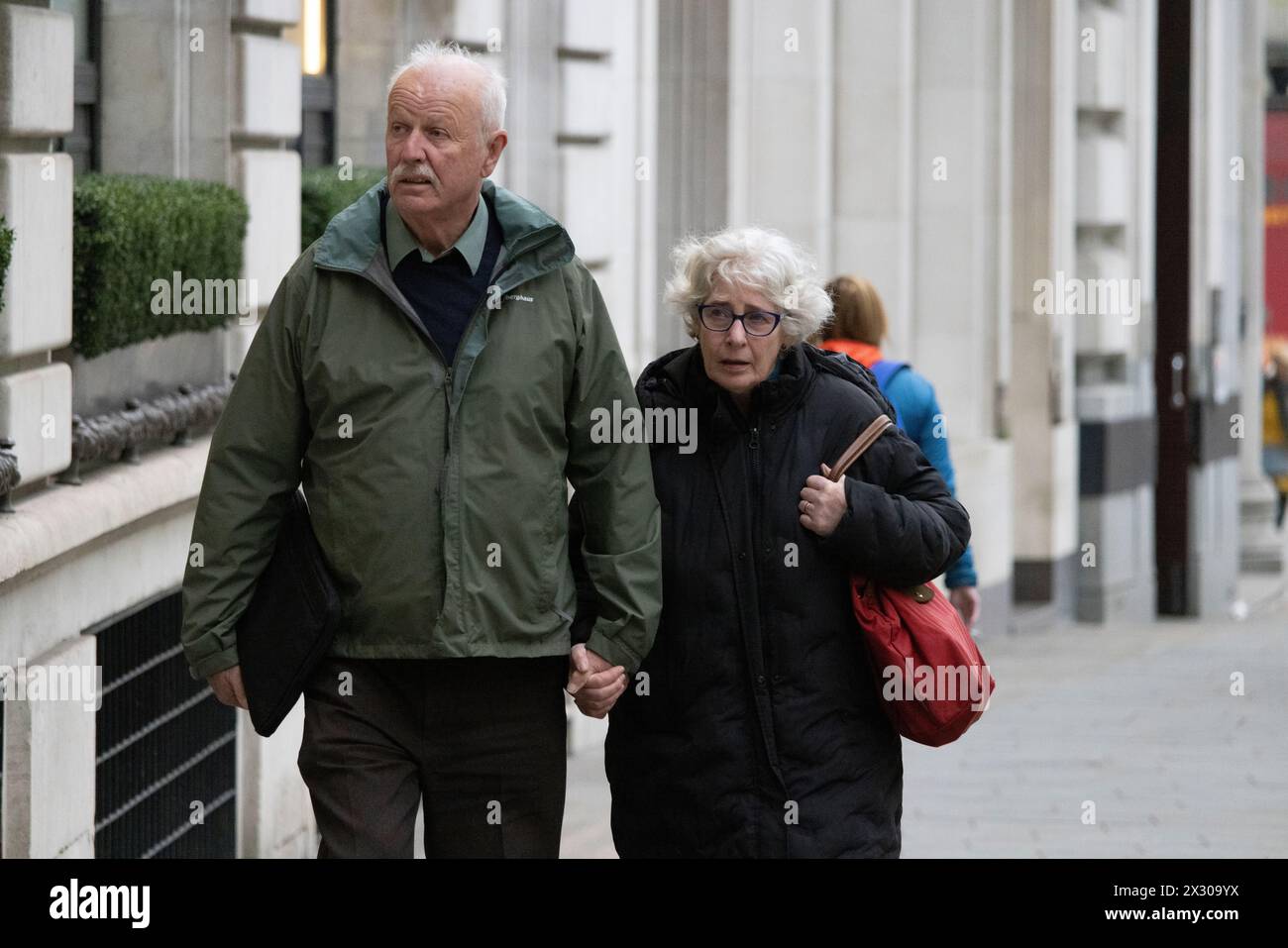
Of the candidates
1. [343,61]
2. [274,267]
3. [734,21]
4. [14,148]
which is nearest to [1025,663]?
[734,21]

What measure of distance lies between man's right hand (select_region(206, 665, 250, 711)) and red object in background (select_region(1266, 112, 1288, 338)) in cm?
3273

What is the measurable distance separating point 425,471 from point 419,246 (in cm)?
44

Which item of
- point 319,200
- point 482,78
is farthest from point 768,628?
point 319,200

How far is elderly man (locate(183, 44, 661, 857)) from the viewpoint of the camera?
179 inches

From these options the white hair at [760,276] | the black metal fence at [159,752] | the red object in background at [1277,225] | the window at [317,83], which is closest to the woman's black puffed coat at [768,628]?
the white hair at [760,276]

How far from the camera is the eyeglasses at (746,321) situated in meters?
4.71

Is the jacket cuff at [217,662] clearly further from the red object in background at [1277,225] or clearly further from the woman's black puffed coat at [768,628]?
the red object in background at [1277,225]

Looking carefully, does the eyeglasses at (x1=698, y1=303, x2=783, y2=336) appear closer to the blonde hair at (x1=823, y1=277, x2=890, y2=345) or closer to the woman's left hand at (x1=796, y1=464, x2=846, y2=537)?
the woman's left hand at (x1=796, y1=464, x2=846, y2=537)

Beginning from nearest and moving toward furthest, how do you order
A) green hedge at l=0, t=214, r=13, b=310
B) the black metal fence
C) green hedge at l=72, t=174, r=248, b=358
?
green hedge at l=0, t=214, r=13, b=310
green hedge at l=72, t=174, r=248, b=358
the black metal fence

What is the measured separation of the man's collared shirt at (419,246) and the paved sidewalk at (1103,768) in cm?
437

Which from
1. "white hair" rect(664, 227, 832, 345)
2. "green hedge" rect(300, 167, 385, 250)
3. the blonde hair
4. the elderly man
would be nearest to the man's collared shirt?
the elderly man

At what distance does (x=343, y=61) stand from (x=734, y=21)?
4.88 m

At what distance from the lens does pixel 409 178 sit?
4559 millimetres

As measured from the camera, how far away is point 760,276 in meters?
4.69
